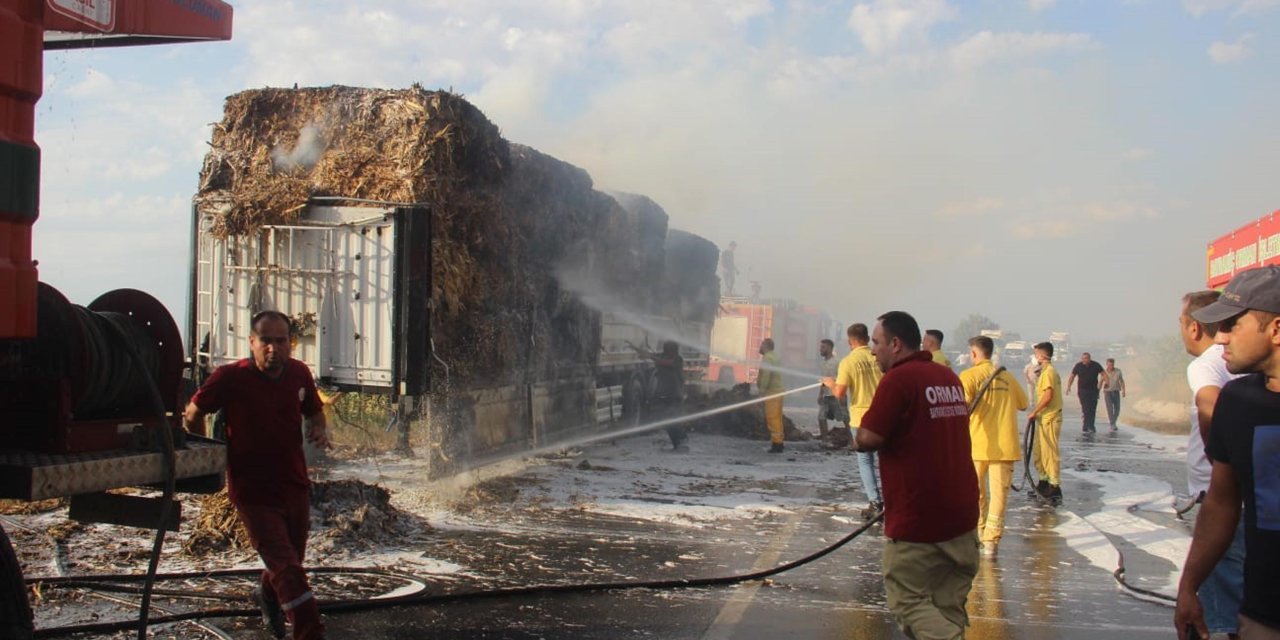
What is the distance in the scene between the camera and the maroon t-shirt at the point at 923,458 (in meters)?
4.37

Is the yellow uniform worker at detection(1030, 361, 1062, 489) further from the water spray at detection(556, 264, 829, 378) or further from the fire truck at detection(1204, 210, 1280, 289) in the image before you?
the water spray at detection(556, 264, 829, 378)

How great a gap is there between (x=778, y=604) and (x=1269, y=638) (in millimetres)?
3713

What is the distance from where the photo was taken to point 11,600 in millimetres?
3395

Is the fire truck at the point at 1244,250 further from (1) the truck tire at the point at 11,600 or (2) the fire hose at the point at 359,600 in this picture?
(1) the truck tire at the point at 11,600

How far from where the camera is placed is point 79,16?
3.58 meters

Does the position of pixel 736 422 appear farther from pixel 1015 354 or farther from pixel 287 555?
pixel 1015 354

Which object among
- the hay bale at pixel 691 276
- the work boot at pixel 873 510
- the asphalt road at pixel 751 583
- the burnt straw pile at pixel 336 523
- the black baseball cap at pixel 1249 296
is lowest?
the asphalt road at pixel 751 583

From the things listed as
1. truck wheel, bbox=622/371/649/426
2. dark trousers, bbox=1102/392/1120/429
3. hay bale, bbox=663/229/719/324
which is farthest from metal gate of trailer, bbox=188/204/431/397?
dark trousers, bbox=1102/392/1120/429

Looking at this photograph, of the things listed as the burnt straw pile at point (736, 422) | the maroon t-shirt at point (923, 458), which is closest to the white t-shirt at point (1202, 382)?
the maroon t-shirt at point (923, 458)

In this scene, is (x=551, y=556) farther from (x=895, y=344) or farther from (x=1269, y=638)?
(x=1269, y=638)

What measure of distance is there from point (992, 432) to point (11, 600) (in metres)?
7.06

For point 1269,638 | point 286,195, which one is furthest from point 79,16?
point 286,195

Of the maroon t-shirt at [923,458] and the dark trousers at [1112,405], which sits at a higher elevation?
the maroon t-shirt at [923,458]

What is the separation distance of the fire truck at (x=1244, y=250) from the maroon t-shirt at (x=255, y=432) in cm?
811
